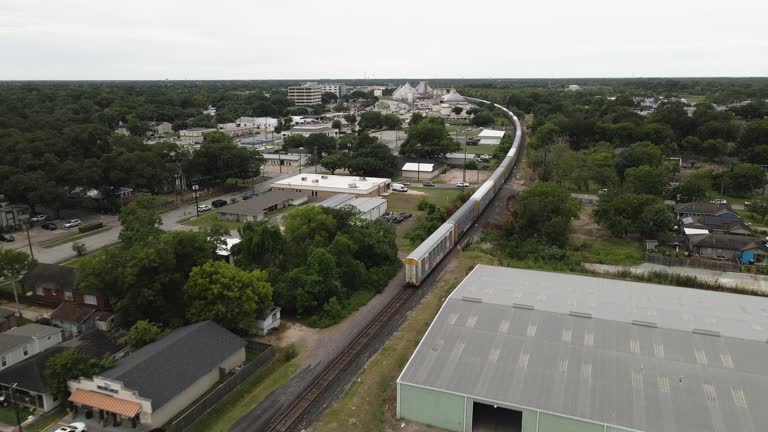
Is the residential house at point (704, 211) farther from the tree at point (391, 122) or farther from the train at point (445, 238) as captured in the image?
the tree at point (391, 122)

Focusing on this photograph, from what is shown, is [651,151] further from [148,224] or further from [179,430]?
[179,430]

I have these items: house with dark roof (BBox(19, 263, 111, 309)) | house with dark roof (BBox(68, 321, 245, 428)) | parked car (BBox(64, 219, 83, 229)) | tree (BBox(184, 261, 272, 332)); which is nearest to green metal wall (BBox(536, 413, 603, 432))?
house with dark roof (BBox(68, 321, 245, 428))

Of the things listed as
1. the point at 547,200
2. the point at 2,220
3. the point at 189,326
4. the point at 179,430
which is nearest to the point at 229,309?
the point at 189,326

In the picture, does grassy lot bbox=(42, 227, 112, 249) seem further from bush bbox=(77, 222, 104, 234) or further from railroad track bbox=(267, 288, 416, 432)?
railroad track bbox=(267, 288, 416, 432)

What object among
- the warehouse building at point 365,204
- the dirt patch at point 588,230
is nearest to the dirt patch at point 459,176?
the warehouse building at point 365,204

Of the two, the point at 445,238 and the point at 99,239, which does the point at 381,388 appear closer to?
the point at 445,238
